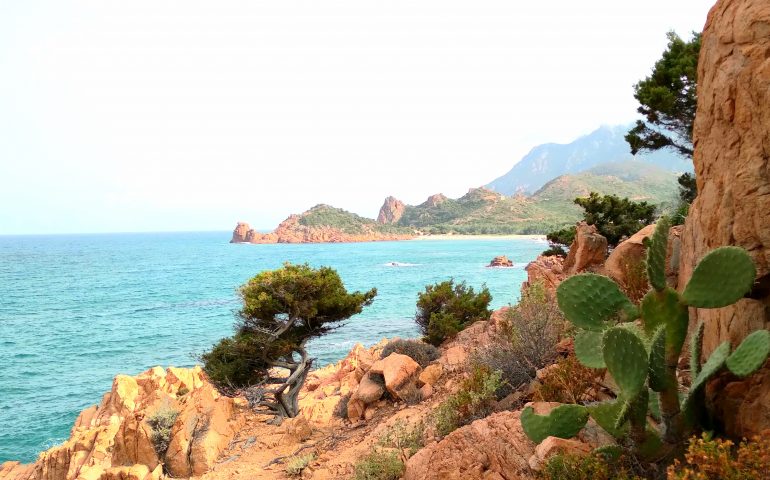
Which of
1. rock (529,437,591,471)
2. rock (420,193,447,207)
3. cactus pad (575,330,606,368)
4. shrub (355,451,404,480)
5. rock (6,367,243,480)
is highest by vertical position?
rock (420,193,447,207)

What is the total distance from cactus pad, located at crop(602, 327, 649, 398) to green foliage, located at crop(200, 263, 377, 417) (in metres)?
10.6

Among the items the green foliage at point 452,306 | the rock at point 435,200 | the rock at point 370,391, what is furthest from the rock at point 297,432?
the rock at point 435,200

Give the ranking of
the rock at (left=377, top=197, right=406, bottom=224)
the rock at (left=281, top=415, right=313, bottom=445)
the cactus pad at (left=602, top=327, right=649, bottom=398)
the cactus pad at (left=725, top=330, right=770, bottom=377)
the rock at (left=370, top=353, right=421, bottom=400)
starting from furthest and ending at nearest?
1. the rock at (left=377, top=197, right=406, bottom=224)
2. the rock at (left=281, top=415, right=313, bottom=445)
3. the rock at (left=370, top=353, right=421, bottom=400)
4. the cactus pad at (left=602, top=327, right=649, bottom=398)
5. the cactus pad at (left=725, top=330, right=770, bottom=377)

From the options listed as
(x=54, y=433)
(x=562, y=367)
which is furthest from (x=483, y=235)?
(x=562, y=367)

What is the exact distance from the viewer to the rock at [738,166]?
326 centimetres

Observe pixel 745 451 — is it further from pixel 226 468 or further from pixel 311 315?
pixel 311 315

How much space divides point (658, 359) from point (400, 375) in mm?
7665

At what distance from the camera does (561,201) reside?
457 feet

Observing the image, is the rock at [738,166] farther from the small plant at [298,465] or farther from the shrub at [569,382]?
the small plant at [298,465]

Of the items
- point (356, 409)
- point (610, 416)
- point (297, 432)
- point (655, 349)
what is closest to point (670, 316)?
point (655, 349)

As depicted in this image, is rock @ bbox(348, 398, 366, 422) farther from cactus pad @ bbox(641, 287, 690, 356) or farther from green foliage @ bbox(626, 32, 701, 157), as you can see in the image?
green foliage @ bbox(626, 32, 701, 157)

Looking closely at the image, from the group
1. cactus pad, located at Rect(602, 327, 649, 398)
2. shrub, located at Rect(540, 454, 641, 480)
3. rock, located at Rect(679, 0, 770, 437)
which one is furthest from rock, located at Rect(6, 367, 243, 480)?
rock, located at Rect(679, 0, 770, 437)

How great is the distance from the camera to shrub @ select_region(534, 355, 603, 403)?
193 inches

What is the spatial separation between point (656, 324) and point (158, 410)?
38.8 feet
